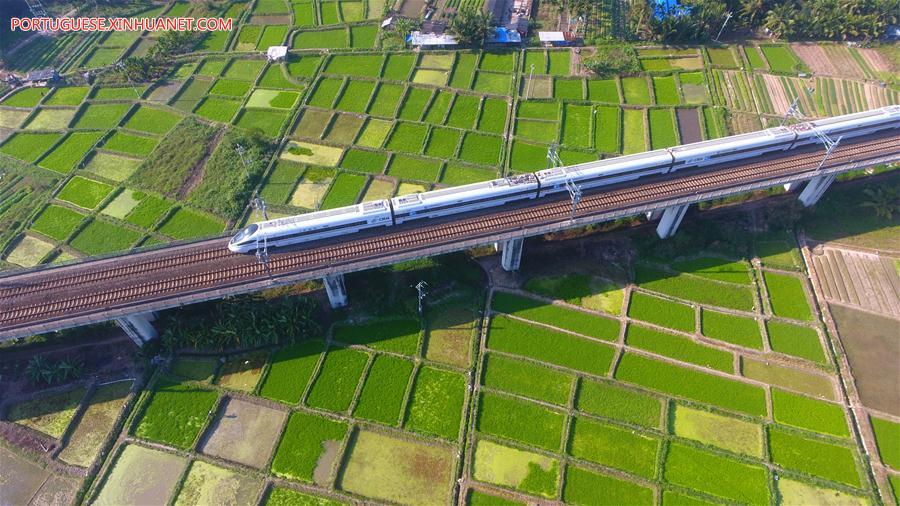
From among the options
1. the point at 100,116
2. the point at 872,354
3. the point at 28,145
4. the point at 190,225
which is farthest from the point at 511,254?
the point at 28,145

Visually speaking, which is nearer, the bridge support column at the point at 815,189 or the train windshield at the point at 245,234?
the train windshield at the point at 245,234

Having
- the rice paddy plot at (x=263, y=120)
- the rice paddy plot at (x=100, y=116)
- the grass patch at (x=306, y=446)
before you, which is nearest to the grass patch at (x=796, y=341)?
the grass patch at (x=306, y=446)

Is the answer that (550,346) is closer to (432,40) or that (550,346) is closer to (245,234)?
(245,234)

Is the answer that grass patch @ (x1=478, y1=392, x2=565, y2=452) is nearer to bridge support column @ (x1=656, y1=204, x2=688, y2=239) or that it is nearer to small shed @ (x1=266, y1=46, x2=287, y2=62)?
bridge support column @ (x1=656, y1=204, x2=688, y2=239)

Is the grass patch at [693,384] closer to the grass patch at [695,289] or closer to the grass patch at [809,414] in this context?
the grass patch at [809,414]

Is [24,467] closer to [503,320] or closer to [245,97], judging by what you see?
[503,320]

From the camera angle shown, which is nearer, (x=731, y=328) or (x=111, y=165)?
(x=731, y=328)

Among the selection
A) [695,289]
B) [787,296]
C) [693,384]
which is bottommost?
[693,384]

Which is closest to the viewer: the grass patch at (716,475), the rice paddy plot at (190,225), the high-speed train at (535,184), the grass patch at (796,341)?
the grass patch at (716,475)
